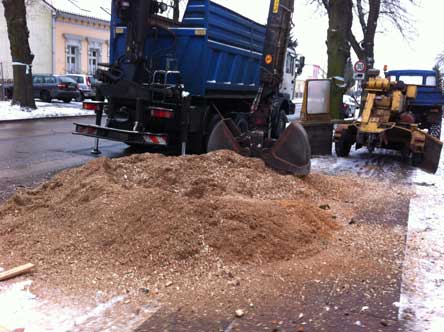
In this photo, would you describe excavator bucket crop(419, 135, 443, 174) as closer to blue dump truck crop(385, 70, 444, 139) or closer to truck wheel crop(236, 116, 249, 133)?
truck wheel crop(236, 116, 249, 133)

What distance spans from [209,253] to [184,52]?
673 cm

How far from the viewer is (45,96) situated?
1160 inches

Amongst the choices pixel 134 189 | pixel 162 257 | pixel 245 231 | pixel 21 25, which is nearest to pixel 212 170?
pixel 134 189

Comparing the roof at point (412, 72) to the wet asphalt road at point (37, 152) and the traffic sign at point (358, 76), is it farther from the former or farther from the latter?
the wet asphalt road at point (37, 152)

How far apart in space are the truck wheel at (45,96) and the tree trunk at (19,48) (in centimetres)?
838

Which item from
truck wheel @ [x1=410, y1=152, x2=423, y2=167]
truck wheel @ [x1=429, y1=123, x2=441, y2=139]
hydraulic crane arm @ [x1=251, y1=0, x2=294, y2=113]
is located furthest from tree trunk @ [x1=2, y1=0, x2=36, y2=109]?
truck wheel @ [x1=410, y1=152, x2=423, y2=167]

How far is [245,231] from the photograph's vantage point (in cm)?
512

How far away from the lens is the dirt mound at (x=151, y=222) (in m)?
4.81

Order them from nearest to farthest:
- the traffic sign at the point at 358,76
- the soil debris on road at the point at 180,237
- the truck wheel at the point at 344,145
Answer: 1. the soil debris on road at the point at 180,237
2. the truck wheel at the point at 344,145
3. the traffic sign at the point at 358,76

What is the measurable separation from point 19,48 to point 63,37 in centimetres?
1945

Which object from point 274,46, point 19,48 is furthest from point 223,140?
point 19,48

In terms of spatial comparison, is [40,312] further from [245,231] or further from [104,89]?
[104,89]

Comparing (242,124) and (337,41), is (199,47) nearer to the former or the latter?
(242,124)

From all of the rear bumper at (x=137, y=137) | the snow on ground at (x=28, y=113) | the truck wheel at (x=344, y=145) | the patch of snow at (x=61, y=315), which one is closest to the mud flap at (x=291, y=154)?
the rear bumper at (x=137, y=137)
